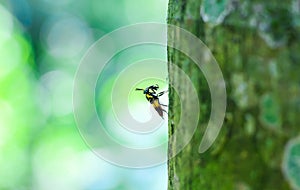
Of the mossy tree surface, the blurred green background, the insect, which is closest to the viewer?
the mossy tree surface

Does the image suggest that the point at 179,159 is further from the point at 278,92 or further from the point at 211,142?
the point at 278,92

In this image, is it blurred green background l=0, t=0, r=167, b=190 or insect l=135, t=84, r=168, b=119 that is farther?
blurred green background l=0, t=0, r=167, b=190

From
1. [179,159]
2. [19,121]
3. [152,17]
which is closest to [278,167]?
[179,159]

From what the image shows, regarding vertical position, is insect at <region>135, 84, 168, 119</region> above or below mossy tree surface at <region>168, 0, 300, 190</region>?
above

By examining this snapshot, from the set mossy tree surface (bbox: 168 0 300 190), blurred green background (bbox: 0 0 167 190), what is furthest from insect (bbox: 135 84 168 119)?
blurred green background (bbox: 0 0 167 190)

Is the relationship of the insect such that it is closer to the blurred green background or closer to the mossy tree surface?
the mossy tree surface

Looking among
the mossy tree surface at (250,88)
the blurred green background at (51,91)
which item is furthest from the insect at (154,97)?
the blurred green background at (51,91)

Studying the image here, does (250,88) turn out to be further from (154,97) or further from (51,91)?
(51,91)
